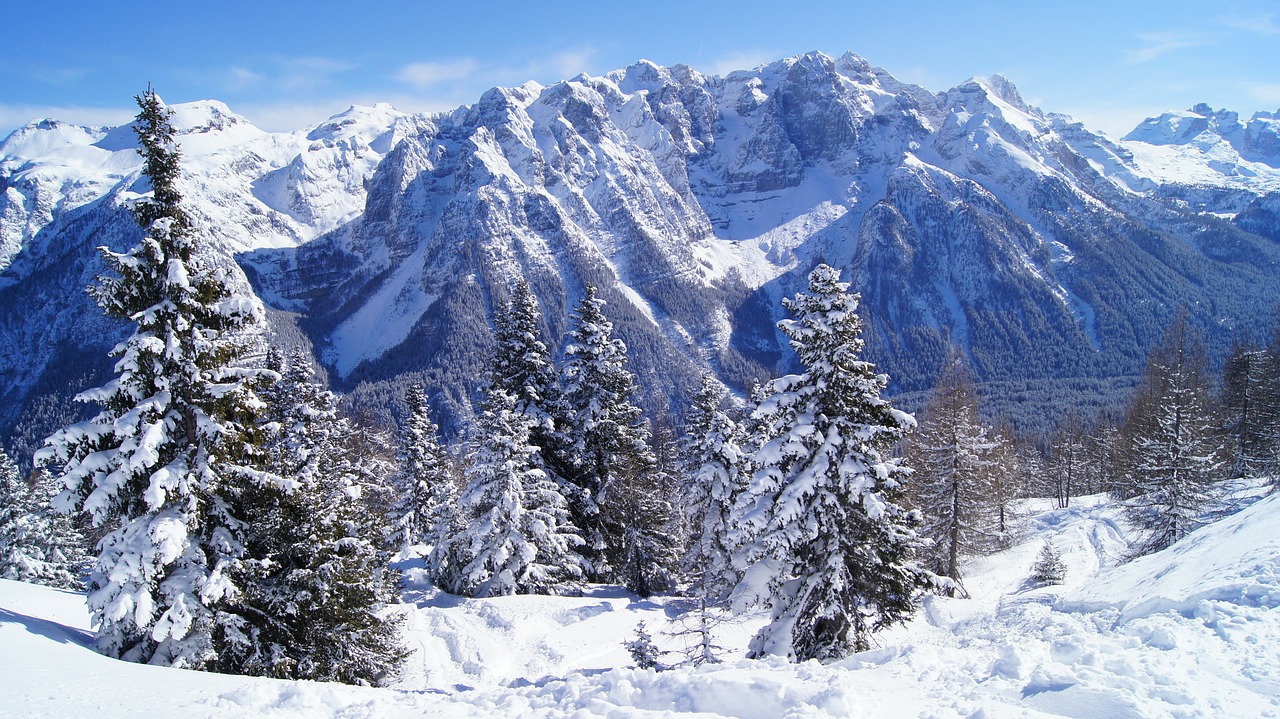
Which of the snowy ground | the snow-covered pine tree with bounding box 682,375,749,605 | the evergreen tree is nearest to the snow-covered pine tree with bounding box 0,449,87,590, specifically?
the snowy ground

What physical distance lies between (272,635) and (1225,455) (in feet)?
198

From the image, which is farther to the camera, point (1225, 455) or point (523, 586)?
point (1225, 455)

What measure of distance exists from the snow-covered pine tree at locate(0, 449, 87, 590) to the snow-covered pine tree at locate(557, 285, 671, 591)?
31766 mm

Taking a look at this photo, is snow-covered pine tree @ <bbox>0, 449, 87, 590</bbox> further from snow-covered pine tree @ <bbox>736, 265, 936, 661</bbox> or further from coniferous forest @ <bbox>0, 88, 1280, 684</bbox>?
snow-covered pine tree @ <bbox>736, 265, 936, 661</bbox>

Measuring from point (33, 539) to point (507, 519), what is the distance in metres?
37.0

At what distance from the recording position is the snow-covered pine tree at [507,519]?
26.1 meters

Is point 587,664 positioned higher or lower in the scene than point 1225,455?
lower

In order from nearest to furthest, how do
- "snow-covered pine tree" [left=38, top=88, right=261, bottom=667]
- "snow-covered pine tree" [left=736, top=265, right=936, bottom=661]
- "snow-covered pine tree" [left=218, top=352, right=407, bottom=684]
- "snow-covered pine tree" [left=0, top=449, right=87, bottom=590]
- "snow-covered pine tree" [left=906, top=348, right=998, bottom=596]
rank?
"snow-covered pine tree" [left=38, top=88, right=261, bottom=667], "snow-covered pine tree" [left=218, top=352, right=407, bottom=684], "snow-covered pine tree" [left=736, top=265, right=936, bottom=661], "snow-covered pine tree" [left=906, top=348, right=998, bottom=596], "snow-covered pine tree" [left=0, top=449, right=87, bottom=590]

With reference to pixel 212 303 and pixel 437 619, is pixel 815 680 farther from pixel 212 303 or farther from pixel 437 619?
pixel 437 619

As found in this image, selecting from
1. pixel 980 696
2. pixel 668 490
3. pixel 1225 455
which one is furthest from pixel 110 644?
pixel 1225 455

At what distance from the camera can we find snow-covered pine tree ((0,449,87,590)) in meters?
38.2

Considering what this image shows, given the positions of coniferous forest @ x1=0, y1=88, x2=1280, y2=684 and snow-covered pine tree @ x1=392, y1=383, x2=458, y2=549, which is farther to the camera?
snow-covered pine tree @ x1=392, y1=383, x2=458, y2=549

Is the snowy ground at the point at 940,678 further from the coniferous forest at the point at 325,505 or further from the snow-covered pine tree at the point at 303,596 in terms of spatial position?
the snow-covered pine tree at the point at 303,596

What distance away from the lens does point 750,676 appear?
965 cm
